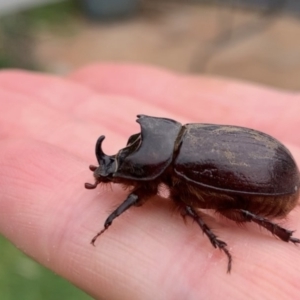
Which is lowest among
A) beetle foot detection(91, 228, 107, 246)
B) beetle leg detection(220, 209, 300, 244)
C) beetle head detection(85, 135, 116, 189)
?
beetle foot detection(91, 228, 107, 246)

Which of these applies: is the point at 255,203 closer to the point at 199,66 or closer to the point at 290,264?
the point at 290,264

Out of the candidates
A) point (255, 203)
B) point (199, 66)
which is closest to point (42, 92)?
point (255, 203)

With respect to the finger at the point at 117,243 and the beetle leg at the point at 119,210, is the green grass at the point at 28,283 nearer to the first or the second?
the finger at the point at 117,243

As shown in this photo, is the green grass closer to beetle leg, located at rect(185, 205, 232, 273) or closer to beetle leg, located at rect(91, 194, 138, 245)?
beetle leg, located at rect(91, 194, 138, 245)

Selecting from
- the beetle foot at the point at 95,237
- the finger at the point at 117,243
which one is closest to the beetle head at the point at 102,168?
the finger at the point at 117,243

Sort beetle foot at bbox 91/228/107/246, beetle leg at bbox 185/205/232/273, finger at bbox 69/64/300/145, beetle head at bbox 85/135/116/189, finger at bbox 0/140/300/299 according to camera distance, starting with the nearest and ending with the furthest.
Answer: finger at bbox 0/140/300/299, beetle leg at bbox 185/205/232/273, beetle foot at bbox 91/228/107/246, beetle head at bbox 85/135/116/189, finger at bbox 69/64/300/145

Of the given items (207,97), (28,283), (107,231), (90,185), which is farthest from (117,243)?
(207,97)

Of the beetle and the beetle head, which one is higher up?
the beetle

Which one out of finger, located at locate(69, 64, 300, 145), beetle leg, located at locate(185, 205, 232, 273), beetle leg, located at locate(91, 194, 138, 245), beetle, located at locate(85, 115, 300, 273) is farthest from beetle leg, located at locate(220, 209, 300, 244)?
finger, located at locate(69, 64, 300, 145)

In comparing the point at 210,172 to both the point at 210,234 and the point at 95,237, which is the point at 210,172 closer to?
the point at 210,234

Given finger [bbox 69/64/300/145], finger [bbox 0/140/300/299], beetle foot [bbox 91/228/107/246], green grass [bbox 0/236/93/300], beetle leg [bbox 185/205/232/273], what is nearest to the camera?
finger [bbox 0/140/300/299]
